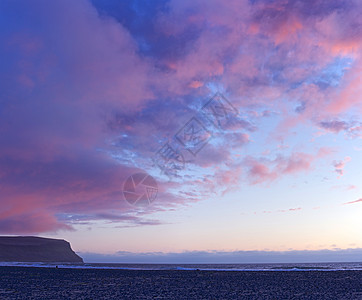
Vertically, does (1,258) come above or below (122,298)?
above

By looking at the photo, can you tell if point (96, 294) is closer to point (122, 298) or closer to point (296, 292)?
point (122, 298)

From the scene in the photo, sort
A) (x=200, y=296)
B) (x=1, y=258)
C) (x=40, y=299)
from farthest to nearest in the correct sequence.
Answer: (x=1, y=258) → (x=200, y=296) → (x=40, y=299)

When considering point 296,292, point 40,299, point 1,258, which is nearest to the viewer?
point 40,299

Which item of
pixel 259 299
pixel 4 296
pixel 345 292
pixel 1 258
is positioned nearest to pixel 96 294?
pixel 4 296

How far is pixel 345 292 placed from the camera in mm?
25328

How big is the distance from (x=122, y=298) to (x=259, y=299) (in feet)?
27.3

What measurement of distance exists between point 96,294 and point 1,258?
672ft

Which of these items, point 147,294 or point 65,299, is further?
point 147,294

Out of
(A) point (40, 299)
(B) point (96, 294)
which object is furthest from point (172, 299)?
(A) point (40, 299)

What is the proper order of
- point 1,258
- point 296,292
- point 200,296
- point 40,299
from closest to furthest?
point 40,299 → point 200,296 → point 296,292 → point 1,258

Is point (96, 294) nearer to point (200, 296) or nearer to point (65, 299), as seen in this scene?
point (65, 299)

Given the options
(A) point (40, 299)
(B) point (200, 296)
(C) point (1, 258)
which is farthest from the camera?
(C) point (1, 258)

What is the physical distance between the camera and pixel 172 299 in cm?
2148

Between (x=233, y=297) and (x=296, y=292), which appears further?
(x=296, y=292)
